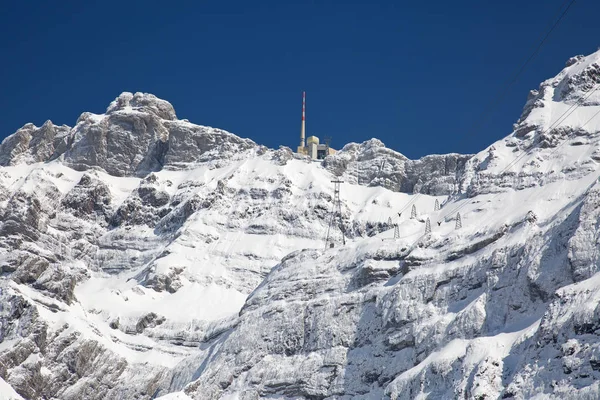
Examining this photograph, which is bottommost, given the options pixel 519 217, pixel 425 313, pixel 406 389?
pixel 406 389

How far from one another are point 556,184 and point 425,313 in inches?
1465

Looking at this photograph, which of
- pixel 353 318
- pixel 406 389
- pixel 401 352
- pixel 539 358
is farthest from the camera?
pixel 353 318

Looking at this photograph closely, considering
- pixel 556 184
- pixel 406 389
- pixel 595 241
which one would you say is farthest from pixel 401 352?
pixel 556 184

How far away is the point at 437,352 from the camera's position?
153875 mm

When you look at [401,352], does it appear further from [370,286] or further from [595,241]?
[595,241]

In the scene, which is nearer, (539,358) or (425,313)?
(539,358)

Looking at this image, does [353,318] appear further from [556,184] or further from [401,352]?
[556,184]

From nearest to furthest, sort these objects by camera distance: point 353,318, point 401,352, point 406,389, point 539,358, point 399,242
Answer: point 539,358
point 406,389
point 401,352
point 353,318
point 399,242

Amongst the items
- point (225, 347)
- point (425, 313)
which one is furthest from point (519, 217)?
point (225, 347)

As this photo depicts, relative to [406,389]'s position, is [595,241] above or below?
above

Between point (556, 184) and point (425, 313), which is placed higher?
point (556, 184)

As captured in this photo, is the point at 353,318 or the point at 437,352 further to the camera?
the point at 353,318

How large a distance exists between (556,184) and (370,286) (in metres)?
33.6

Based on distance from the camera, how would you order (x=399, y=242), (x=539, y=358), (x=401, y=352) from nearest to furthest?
(x=539, y=358) < (x=401, y=352) < (x=399, y=242)
